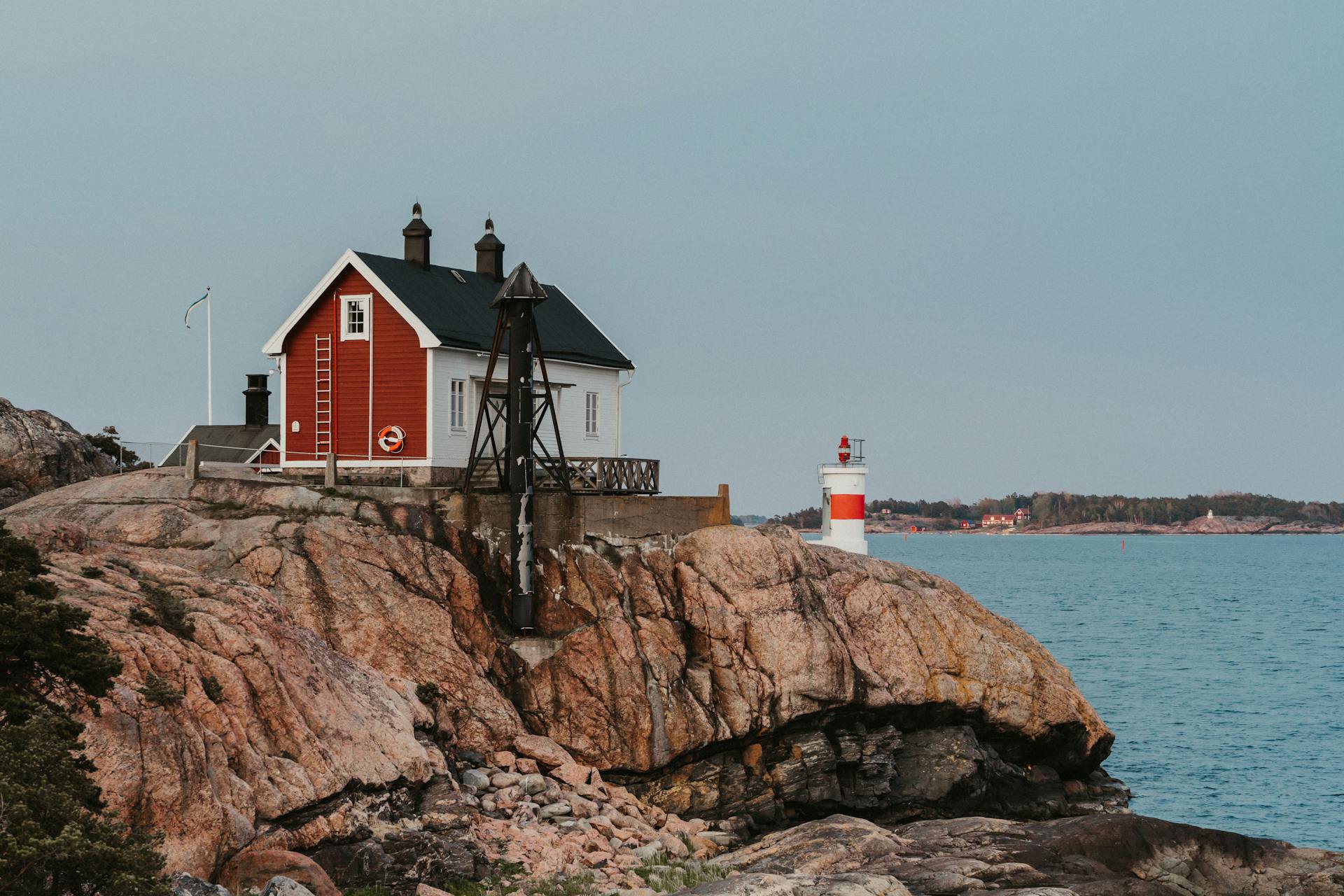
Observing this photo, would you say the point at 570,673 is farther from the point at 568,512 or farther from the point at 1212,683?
the point at 1212,683

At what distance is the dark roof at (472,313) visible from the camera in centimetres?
3372

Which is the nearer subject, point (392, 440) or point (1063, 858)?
point (1063, 858)

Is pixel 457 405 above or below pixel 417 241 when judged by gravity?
below

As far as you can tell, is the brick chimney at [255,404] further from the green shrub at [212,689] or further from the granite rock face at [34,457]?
the green shrub at [212,689]

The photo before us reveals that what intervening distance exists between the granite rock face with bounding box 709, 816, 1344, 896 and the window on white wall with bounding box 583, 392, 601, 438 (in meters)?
16.5

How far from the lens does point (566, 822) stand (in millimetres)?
24469

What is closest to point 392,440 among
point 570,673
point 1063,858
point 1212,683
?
point 570,673

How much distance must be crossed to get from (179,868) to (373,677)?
28.3 ft

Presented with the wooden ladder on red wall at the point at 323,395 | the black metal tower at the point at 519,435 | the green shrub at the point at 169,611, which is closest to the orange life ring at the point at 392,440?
the wooden ladder on red wall at the point at 323,395

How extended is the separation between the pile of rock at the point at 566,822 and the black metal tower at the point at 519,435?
4342 mm

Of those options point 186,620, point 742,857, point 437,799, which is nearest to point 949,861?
point 742,857

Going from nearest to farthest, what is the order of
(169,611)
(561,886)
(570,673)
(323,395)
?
(169,611)
(561,886)
(570,673)
(323,395)

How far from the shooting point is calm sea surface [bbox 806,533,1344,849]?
1479 inches

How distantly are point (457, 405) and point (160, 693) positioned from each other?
56.1 ft
